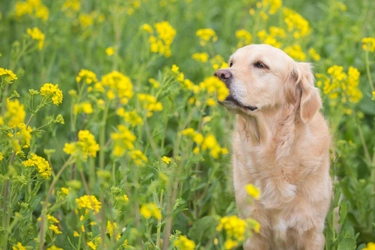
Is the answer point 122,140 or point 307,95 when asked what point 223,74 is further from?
point 122,140

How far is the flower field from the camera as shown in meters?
2.51

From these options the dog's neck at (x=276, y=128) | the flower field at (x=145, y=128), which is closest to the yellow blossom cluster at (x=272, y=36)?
the flower field at (x=145, y=128)

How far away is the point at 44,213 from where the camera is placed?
2.53 meters

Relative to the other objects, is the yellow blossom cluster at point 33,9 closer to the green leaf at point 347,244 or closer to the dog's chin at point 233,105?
the dog's chin at point 233,105

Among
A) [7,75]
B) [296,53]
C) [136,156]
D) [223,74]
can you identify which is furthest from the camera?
[296,53]

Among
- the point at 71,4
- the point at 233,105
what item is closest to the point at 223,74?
the point at 233,105

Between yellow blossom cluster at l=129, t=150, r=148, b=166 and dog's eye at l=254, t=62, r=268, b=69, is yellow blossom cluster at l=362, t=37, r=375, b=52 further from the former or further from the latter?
yellow blossom cluster at l=129, t=150, r=148, b=166

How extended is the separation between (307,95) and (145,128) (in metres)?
1.14

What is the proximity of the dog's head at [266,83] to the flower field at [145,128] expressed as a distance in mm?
230

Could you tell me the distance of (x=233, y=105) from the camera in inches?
132

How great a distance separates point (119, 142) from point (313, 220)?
1614 millimetres

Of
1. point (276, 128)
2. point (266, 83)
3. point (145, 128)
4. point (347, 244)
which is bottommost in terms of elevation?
point (347, 244)

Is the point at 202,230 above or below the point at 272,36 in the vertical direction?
below

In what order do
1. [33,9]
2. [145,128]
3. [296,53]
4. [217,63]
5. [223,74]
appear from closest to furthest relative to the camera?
[223,74] < [145,128] < [296,53] < [217,63] < [33,9]
